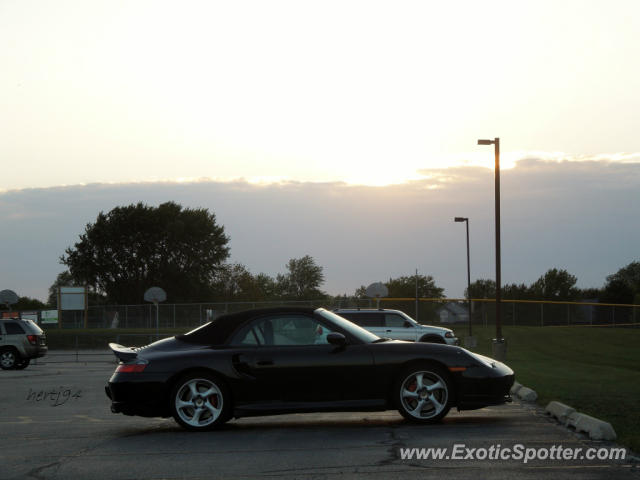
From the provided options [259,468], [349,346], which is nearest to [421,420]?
[349,346]

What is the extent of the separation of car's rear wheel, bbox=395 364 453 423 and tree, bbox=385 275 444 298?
386 feet

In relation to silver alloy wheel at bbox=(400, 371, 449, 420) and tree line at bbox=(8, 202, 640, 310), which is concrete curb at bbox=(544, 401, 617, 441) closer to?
silver alloy wheel at bbox=(400, 371, 449, 420)

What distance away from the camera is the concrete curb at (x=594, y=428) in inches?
351

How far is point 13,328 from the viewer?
3008cm

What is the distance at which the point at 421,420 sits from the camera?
33.9 ft

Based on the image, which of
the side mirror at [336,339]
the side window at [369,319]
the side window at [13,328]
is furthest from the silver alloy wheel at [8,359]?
the side mirror at [336,339]

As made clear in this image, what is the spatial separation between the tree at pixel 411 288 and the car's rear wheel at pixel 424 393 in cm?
11770

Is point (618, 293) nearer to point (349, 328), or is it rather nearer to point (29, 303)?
point (29, 303)

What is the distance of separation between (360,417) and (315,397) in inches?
51.2

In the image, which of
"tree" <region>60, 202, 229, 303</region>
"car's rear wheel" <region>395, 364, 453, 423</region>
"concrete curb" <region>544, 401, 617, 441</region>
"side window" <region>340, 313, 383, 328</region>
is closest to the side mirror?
"car's rear wheel" <region>395, 364, 453, 423</region>

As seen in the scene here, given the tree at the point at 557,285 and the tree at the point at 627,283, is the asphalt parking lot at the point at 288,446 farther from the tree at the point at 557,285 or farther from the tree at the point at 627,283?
the tree at the point at 557,285

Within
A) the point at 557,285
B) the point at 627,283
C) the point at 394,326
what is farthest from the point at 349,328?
the point at 557,285

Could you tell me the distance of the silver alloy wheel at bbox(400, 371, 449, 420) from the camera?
10367 millimetres

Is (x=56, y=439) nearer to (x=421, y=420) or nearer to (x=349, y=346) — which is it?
(x=349, y=346)
